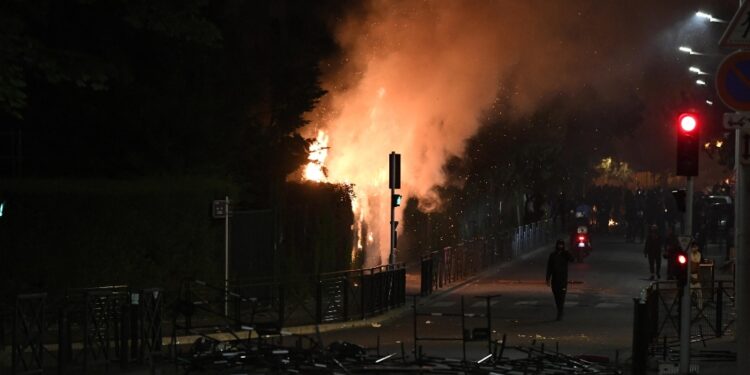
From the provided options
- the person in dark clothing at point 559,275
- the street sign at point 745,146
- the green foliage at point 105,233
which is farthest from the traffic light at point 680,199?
the green foliage at point 105,233

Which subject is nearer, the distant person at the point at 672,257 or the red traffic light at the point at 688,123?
the red traffic light at the point at 688,123

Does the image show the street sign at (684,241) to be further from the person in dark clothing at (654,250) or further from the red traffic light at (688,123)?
the person in dark clothing at (654,250)

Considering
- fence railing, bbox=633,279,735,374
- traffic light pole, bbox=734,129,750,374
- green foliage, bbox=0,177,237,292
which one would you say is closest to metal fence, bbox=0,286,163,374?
green foliage, bbox=0,177,237,292

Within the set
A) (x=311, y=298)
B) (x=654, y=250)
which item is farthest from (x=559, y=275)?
(x=654, y=250)

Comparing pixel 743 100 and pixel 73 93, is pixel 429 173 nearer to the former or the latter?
pixel 73 93

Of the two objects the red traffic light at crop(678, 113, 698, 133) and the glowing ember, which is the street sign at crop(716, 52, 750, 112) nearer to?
the red traffic light at crop(678, 113, 698, 133)

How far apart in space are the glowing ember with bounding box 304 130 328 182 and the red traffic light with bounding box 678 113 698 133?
631 inches

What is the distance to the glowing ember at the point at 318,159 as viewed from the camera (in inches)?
1253

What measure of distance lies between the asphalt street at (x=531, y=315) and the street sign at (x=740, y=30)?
7.08m

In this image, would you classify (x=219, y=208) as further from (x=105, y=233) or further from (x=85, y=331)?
(x=85, y=331)

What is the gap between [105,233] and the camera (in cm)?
2205

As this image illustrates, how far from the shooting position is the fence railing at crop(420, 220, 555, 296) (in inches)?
1170

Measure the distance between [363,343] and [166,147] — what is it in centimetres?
603

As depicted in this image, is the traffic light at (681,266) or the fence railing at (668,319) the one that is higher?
the traffic light at (681,266)
